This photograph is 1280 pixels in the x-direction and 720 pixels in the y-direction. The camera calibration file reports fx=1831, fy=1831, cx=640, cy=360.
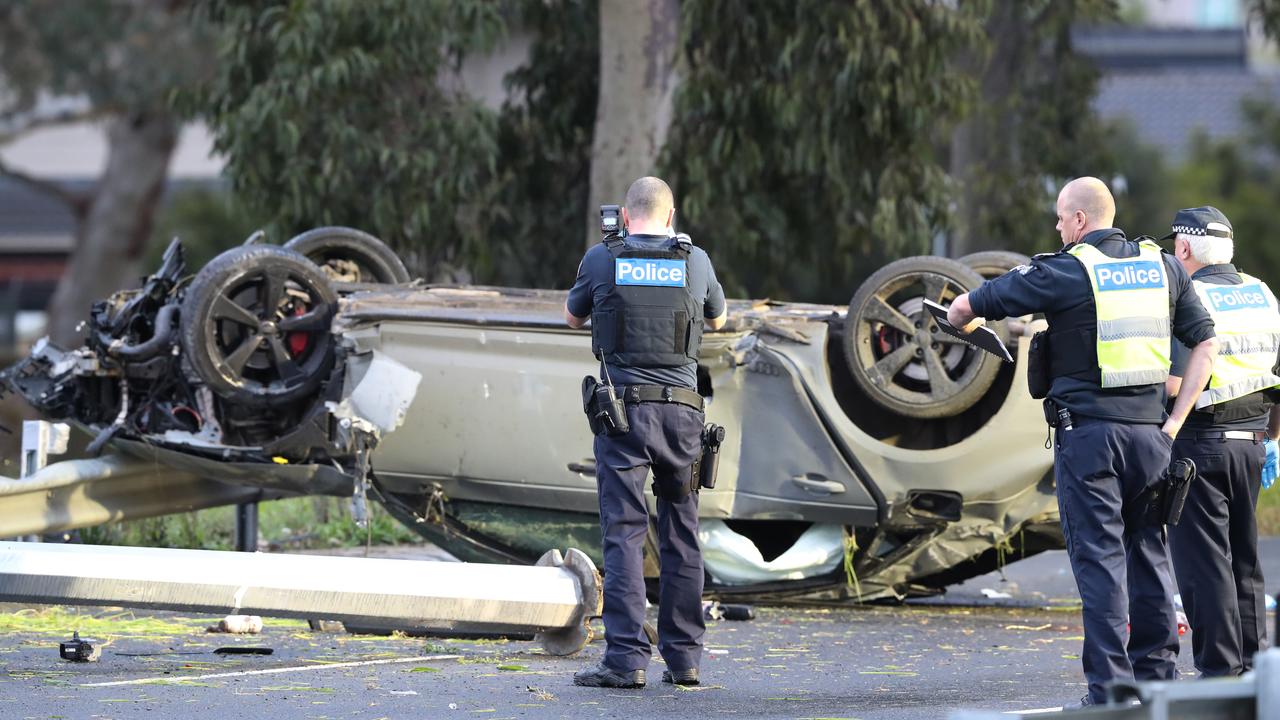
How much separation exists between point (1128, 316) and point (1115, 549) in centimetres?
76

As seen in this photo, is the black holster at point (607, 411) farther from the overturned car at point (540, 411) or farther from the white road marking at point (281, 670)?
the overturned car at point (540, 411)

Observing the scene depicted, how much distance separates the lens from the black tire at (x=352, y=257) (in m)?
9.09

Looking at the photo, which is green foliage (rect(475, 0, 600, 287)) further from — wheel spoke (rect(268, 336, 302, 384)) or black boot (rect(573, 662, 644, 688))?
black boot (rect(573, 662, 644, 688))

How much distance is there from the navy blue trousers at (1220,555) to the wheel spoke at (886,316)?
167 cm

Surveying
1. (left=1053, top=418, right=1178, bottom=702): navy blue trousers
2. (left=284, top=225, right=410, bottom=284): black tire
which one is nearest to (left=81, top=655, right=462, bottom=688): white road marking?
(left=284, top=225, right=410, bottom=284): black tire

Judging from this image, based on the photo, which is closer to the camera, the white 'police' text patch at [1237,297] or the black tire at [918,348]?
the white 'police' text patch at [1237,297]

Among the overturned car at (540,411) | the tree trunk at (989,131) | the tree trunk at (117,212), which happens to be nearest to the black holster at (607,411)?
the overturned car at (540,411)

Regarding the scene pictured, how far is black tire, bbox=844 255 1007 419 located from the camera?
7.95 m

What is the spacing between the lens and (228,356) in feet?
26.8

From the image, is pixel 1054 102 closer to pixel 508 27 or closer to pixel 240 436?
pixel 508 27

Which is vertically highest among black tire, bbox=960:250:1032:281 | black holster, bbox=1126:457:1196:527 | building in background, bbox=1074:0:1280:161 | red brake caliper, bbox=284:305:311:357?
building in background, bbox=1074:0:1280:161

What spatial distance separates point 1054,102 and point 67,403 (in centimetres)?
1385

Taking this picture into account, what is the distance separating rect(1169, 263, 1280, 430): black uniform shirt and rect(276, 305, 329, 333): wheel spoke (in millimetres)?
3805

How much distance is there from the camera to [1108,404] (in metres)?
5.97
